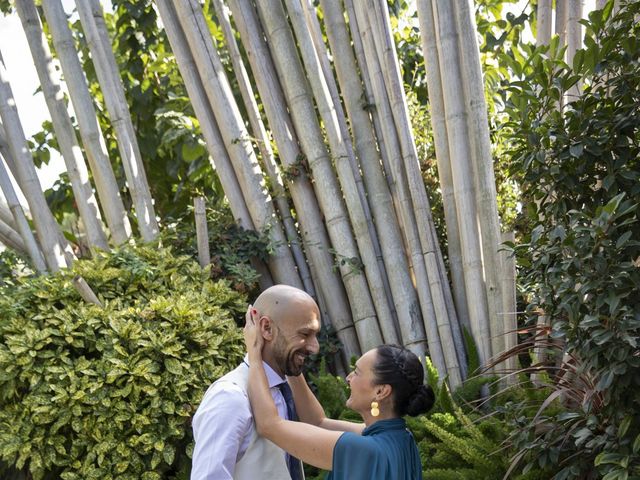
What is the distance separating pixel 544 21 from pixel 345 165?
1482mm

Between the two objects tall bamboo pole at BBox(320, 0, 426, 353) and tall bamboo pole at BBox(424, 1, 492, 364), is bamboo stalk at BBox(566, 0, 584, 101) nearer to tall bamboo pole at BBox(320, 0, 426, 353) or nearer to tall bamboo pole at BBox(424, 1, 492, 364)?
tall bamboo pole at BBox(424, 1, 492, 364)

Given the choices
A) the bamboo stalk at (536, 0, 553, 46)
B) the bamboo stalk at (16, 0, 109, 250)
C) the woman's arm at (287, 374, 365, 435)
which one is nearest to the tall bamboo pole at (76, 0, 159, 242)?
the bamboo stalk at (16, 0, 109, 250)

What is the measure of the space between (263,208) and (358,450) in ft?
11.5

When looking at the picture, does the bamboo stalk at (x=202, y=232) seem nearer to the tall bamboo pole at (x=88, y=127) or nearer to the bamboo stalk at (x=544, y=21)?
the tall bamboo pole at (x=88, y=127)

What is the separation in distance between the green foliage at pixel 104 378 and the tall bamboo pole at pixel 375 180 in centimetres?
98

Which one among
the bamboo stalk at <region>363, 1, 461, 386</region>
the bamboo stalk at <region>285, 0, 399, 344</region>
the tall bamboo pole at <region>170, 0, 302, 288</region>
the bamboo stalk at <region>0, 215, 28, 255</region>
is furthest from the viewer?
the bamboo stalk at <region>0, 215, 28, 255</region>

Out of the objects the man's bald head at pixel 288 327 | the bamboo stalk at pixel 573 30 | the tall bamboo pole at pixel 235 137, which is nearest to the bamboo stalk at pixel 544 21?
the bamboo stalk at pixel 573 30

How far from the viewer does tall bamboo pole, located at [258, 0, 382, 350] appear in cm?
557

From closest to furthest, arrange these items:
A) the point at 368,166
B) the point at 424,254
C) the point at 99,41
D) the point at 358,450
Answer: the point at 358,450, the point at 424,254, the point at 368,166, the point at 99,41

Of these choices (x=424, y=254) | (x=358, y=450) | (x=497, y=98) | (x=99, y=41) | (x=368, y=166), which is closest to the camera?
(x=358, y=450)

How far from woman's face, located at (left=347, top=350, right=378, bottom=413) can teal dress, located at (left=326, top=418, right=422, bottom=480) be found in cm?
7

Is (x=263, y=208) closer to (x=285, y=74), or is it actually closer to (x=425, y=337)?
(x=285, y=74)

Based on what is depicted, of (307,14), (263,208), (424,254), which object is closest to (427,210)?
(424,254)

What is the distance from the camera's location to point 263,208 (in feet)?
19.6
